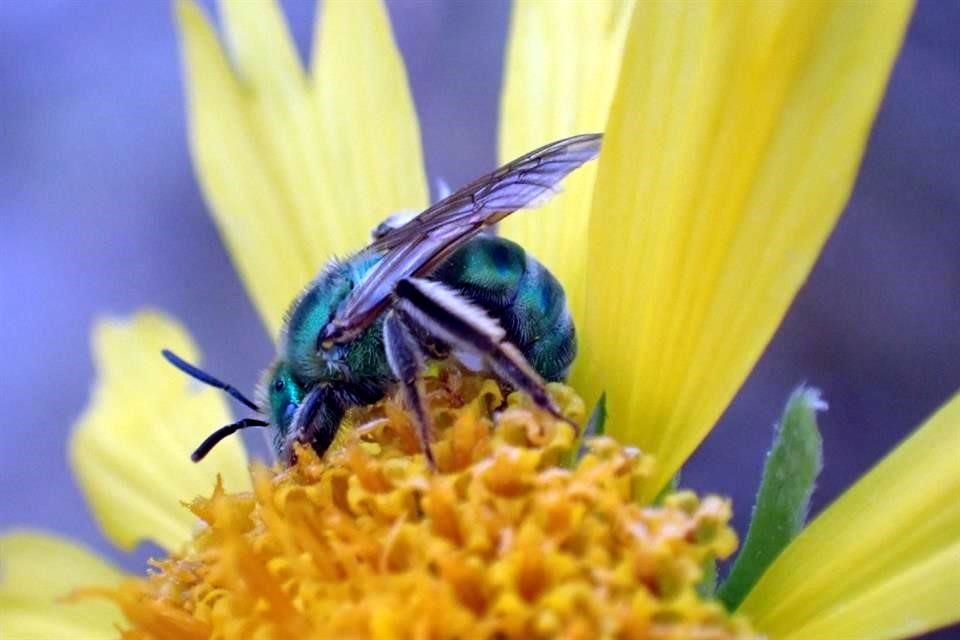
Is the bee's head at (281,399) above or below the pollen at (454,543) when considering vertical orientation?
above

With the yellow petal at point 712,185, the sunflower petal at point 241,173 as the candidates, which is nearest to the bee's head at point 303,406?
the yellow petal at point 712,185

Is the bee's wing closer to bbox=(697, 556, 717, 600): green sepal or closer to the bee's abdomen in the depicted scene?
the bee's abdomen

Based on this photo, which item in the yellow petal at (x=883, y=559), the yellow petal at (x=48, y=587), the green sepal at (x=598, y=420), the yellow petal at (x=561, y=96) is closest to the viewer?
the yellow petal at (x=883, y=559)

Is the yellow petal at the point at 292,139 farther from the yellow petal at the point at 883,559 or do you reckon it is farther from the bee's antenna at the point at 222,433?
the yellow petal at the point at 883,559

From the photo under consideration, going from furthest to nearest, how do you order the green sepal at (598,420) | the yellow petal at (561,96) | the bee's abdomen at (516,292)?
the yellow petal at (561,96) → the green sepal at (598,420) → the bee's abdomen at (516,292)

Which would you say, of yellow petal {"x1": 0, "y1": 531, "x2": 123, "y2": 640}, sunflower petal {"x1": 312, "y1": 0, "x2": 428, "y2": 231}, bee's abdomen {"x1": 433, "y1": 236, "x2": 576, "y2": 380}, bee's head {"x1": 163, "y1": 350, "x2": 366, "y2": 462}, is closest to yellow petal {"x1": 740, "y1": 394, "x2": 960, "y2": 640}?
bee's abdomen {"x1": 433, "y1": 236, "x2": 576, "y2": 380}

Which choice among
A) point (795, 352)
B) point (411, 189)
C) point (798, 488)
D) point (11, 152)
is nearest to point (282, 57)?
point (411, 189)

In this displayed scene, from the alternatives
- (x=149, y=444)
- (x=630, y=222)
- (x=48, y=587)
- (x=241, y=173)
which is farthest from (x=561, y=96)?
(x=48, y=587)

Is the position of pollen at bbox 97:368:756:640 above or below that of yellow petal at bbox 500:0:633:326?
below
